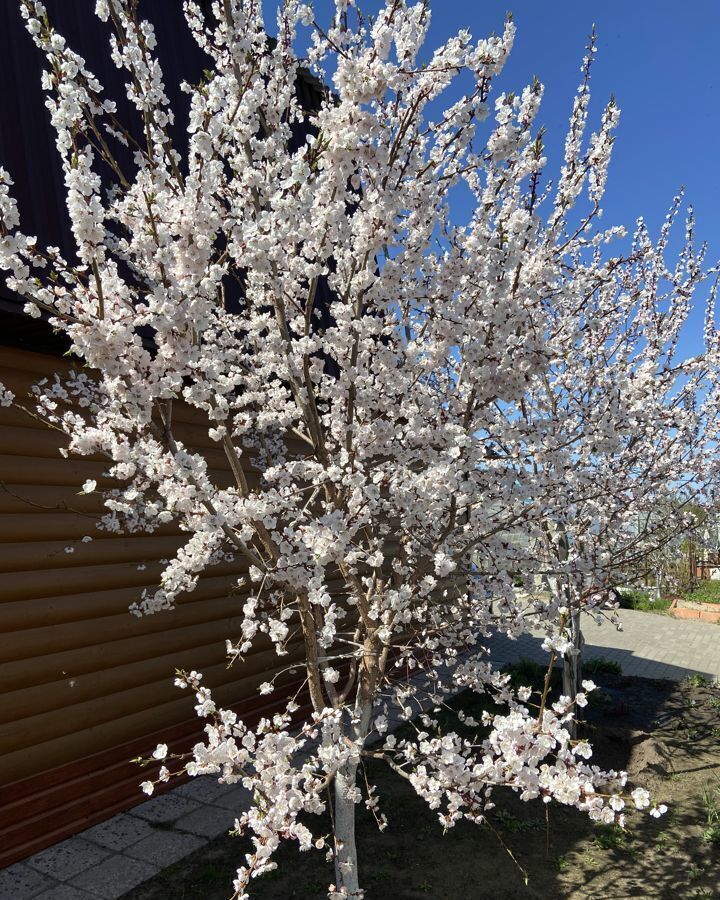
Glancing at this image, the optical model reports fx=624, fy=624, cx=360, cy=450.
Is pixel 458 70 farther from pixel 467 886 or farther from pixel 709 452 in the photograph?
pixel 709 452

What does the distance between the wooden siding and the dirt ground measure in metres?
1.16

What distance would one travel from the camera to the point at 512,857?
13.3 ft

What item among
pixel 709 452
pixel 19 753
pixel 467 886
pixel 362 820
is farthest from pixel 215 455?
pixel 709 452

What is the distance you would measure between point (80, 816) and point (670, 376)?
699 cm

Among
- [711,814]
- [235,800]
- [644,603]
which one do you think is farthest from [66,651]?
[644,603]

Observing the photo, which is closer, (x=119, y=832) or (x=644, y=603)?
(x=119, y=832)

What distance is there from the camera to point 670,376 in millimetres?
6707

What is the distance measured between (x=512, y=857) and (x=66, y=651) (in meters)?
3.81

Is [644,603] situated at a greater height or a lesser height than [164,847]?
greater

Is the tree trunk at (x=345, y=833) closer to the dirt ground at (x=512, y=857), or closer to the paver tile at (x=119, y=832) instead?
the dirt ground at (x=512, y=857)

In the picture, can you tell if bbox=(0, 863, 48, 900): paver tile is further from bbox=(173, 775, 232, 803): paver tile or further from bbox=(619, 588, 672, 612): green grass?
bbox=(619, 588, 672, 612): green grass

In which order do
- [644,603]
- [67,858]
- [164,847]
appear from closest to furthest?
[67,858]
[164,847]
[644,603]

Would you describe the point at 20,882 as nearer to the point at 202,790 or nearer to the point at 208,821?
the point at 208,821

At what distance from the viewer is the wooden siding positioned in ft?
16.0
